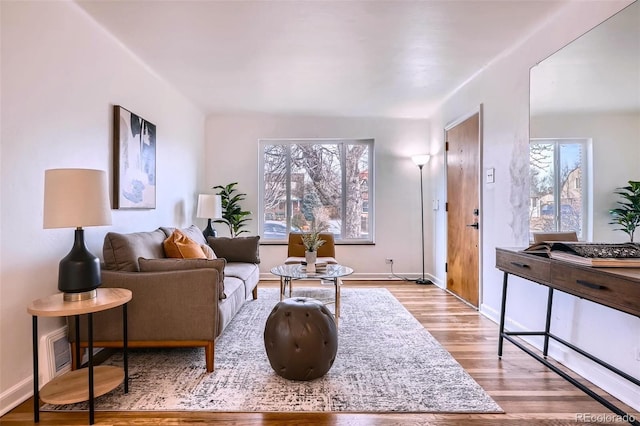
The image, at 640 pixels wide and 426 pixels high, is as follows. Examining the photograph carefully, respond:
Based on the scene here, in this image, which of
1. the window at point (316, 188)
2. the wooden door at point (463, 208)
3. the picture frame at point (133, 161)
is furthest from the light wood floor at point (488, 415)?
the window at point (316, 188)

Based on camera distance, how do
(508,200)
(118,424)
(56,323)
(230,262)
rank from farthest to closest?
(230,262) < (508,200) < (56,323) < (118,424)

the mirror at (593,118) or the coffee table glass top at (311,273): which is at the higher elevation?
the mirror at (593,118)

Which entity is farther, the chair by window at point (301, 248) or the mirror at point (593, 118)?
the chair by window at point (301, 248)

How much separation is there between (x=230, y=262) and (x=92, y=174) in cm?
220

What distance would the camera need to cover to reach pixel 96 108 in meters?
2.59

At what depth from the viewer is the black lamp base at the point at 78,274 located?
1764mm

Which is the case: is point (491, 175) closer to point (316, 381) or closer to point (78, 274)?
point (316, 381)

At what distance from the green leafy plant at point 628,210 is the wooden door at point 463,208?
5.35ft

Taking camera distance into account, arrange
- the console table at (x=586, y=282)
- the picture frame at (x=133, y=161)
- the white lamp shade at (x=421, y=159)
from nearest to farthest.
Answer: the console table at (x=586, y=282), the picture frame at (x=133, y=161), the white lamp shade at (x=421, y=159)

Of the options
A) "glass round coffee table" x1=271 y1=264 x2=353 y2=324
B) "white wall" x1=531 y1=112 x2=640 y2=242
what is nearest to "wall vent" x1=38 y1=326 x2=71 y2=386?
"glass round coffee table" x1=271 y1=264 x2=353 y2=324

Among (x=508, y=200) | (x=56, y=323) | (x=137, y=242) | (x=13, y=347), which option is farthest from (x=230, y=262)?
(x=508, y=200)

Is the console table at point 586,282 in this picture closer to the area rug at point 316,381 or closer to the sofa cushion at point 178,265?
the area rug at point 316,381

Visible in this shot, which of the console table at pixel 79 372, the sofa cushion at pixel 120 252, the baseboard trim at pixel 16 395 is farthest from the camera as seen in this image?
the sofa cushion at pixel 120 252

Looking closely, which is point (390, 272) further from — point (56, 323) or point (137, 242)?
point (56, 323)
